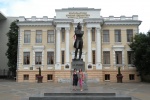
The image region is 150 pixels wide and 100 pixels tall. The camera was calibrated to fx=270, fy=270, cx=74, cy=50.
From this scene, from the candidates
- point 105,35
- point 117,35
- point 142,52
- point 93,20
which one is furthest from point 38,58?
point 142,52

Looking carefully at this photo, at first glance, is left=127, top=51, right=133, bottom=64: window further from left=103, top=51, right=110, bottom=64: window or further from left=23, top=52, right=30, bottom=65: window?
left=23, top=52, right=30, bottom=65: window

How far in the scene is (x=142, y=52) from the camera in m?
41.8

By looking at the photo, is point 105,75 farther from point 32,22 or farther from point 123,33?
point 32,22

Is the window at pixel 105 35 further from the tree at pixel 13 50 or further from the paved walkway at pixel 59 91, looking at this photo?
the tree at pixel 13 50

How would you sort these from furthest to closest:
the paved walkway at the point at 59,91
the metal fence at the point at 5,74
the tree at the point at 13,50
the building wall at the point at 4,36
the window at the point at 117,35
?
the building wall at the point at 4,36
the metal fence at the point at 5,74
the tree at the point at 13,50
the window at the point at 117,35
the paved walkway at the point at 59,91

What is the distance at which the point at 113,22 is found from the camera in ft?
158

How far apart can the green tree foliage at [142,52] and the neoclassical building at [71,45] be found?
3.81 metres

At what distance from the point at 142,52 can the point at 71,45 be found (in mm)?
12292

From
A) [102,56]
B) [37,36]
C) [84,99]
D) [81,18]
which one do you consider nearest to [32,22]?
[37,36]

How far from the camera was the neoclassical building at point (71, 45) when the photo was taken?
46438mm

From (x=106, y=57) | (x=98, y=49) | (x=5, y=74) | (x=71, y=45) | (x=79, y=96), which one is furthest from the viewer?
(x=5, y=74)

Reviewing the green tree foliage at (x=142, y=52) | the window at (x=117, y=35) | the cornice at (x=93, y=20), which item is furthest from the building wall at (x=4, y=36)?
the green tree foliage at (x=142, y=52)

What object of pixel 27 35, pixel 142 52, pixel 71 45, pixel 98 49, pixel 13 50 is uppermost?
pixel 27 35

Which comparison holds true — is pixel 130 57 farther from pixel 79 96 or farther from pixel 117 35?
pixel 79 96
